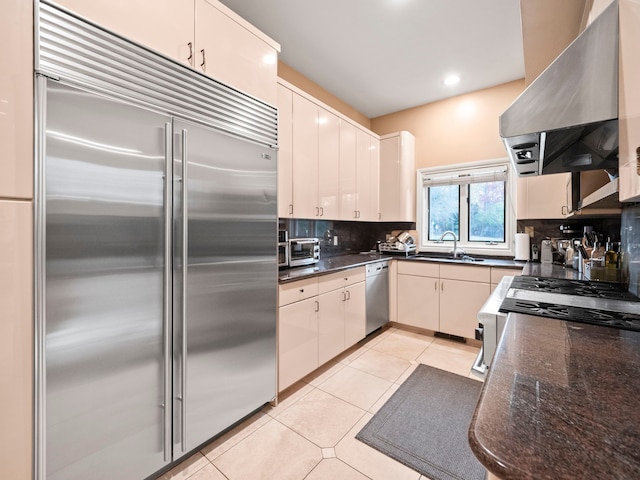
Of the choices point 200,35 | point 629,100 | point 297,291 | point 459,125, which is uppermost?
point 459,125

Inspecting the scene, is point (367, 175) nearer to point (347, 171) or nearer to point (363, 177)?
point (363, 177)

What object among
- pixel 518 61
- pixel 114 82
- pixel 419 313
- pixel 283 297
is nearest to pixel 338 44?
pixel 518 61

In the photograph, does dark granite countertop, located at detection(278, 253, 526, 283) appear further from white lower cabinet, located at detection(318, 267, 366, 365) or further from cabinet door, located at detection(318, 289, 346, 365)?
cabinet door, located at detection(318, 289, 346, 365)

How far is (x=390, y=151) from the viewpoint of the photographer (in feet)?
12.1

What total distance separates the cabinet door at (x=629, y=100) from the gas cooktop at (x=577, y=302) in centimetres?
54

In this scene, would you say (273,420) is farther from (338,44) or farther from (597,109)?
(338,44)

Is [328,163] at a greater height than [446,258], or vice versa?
[328,163]

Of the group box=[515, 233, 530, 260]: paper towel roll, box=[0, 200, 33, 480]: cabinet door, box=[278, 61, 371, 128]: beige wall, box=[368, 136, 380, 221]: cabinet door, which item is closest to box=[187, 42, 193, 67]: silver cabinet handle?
box=[0, 200, 33, 480]: cabinet door

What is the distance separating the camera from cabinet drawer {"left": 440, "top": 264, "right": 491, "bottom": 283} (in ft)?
9.42

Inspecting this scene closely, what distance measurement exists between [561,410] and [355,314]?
236 centimetres

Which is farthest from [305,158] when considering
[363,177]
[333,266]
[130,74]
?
[130,74]

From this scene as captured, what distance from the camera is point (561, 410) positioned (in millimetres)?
523

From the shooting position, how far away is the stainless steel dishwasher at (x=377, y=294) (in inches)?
121

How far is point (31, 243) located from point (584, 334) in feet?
6.12
